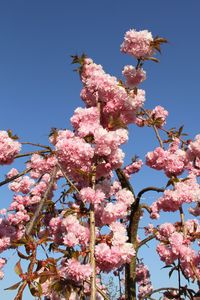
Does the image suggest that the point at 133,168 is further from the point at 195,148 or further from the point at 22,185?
the point at 195,148

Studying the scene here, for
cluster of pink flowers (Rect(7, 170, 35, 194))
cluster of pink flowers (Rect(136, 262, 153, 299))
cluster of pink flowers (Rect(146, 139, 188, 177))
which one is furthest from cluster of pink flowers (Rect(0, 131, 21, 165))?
cluster of pink flowers (Rect(136, 262, 153, 299))

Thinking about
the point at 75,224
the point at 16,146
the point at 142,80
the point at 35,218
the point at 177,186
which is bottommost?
the point at 75,224

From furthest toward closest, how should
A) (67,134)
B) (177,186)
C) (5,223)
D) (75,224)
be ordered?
(5,223) → (177,186) → (67,134) → (75,224)

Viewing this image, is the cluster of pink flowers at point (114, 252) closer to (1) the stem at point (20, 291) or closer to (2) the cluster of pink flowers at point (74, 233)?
(2) the cluster of pink flowers at point (74, 233)

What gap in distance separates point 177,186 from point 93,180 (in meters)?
1.51

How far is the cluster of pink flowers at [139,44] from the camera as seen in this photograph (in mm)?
3949

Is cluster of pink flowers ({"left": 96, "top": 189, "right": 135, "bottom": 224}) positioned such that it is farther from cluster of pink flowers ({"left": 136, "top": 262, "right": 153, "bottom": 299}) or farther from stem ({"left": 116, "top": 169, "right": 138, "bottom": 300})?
cluster of pink flowers ({"left": 136, "top": 262, "right": 153, "bottom": 299})

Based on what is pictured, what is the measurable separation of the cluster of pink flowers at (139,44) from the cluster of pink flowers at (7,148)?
5.13 ft

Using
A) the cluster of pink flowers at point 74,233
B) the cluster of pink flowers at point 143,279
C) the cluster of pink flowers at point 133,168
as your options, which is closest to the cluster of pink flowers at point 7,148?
the cluster of pink flowers at point 74,233

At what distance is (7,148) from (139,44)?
177 cm

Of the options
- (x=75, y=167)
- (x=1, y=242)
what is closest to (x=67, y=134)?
(x=75, y=167)

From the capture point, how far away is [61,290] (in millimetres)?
2809

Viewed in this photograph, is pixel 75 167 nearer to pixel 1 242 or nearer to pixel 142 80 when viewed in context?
pixel 142 80

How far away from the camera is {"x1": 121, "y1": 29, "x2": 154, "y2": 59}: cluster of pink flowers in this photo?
13.0ft
